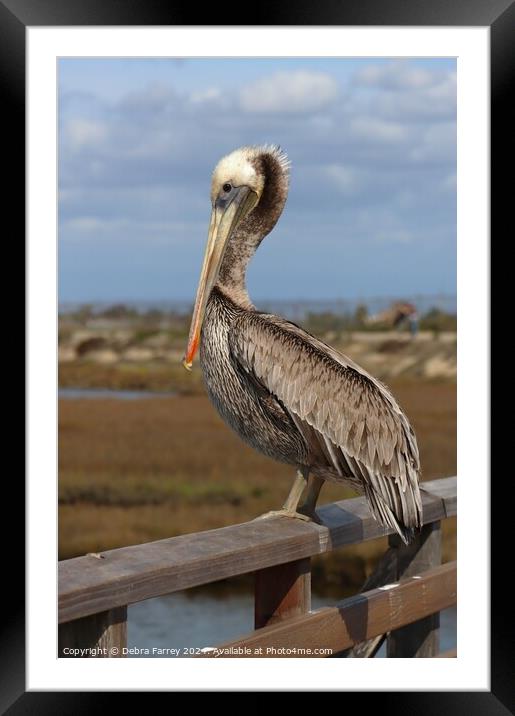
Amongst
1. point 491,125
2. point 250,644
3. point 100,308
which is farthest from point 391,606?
point 100,308

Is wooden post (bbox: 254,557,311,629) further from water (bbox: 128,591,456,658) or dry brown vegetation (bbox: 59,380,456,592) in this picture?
dry brown vegetation (bbox: 59,380,456,592)

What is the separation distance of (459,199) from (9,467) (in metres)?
2.25

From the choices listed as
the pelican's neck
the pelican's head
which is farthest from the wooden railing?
the pelican's head

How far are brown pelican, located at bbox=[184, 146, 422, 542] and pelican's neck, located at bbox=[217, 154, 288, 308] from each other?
0.24ft

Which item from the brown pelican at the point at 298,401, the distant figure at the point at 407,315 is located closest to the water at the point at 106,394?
the distant figure at the point at 407,315

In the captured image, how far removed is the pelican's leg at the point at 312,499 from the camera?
4.04 meters

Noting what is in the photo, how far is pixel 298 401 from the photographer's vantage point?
418 centimetres

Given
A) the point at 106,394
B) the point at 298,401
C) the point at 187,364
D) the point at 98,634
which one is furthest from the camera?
the point at 106,394

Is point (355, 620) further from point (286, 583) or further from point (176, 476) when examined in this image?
point (176, 476)

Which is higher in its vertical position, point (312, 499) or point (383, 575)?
point (312, 499)

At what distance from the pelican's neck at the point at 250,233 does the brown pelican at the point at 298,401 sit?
74 mm

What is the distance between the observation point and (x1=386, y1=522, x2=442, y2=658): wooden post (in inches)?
173

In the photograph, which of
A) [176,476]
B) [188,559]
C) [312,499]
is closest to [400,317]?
[176,476]

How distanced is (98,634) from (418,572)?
182 cm
